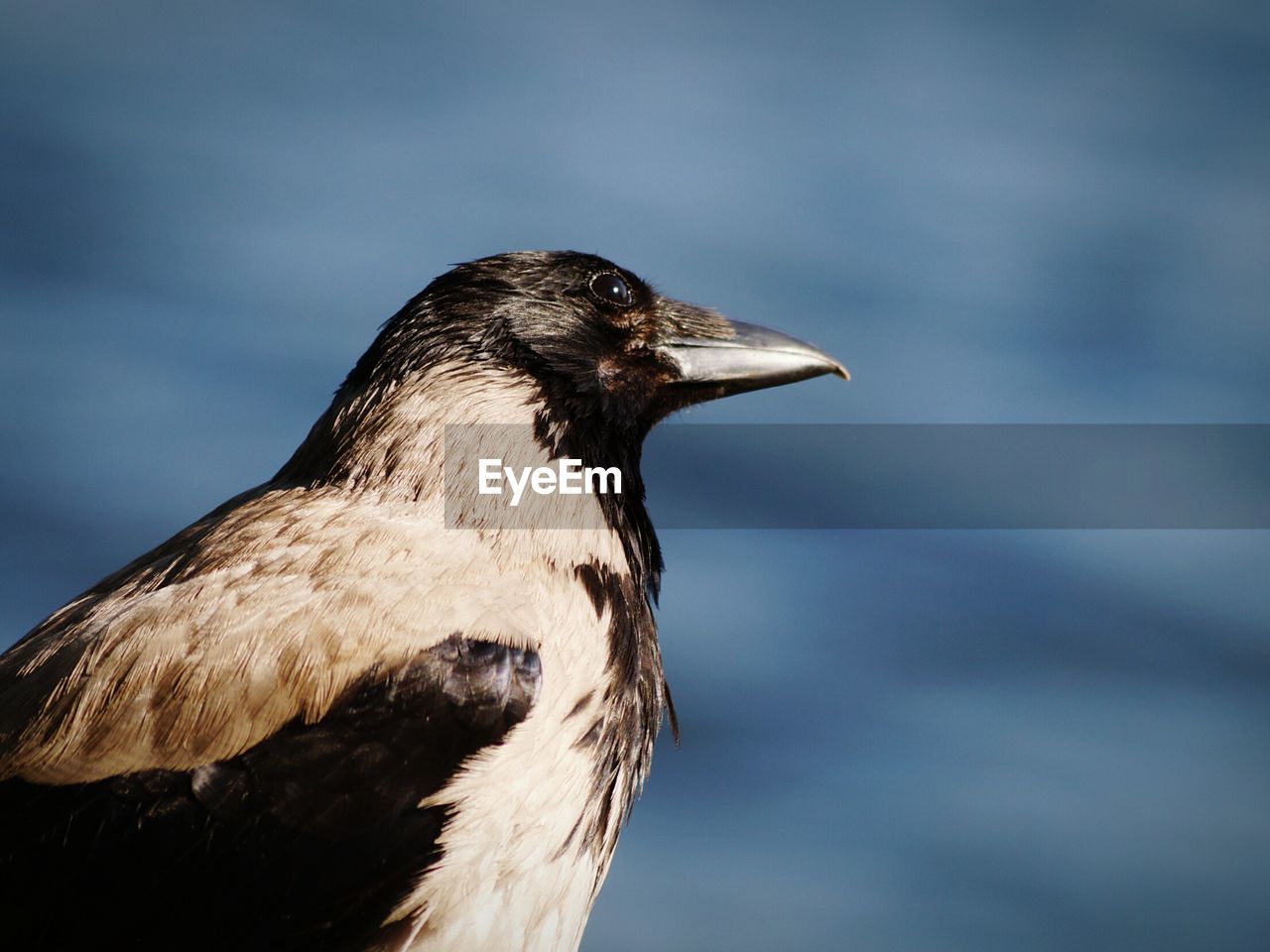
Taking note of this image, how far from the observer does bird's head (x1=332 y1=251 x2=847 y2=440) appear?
4.61 metres

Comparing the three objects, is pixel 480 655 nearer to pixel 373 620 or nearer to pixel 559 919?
pixel 373 620

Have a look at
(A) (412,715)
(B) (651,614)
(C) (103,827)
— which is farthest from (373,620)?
(B) (651,614)

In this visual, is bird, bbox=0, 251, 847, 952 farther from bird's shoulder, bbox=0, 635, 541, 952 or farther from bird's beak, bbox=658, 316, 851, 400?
bird's beak, bbox=658, 316, 851, 400

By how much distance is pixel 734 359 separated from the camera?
4.97m

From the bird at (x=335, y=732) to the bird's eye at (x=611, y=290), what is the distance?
2.66 feet

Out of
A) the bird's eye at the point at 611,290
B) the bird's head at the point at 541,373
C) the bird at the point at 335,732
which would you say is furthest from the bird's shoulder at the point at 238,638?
the bird's eye at the point at 611,290

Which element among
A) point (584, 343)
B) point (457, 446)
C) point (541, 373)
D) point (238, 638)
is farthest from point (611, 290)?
point (238, 638)

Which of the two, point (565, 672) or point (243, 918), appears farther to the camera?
point (565, 672)

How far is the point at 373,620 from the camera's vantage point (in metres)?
3.77

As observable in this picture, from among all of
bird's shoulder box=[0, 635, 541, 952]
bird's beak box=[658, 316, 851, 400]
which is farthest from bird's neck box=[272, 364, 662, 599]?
bird's shoulder box=[0, 635, 541, 952]

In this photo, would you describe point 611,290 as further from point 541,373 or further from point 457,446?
point 457,446

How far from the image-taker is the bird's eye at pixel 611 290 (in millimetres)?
4875

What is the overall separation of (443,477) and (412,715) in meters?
0.79

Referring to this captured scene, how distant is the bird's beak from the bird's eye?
7.5 inches
